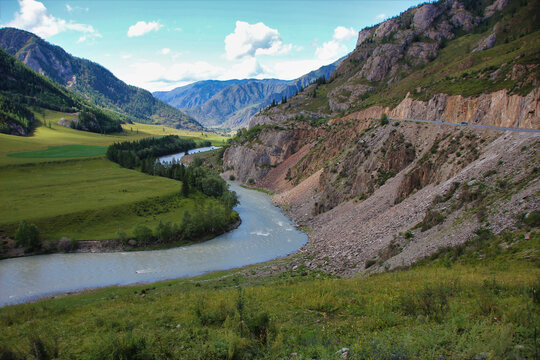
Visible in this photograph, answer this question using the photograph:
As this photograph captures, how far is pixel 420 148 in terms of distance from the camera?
51.5 meters

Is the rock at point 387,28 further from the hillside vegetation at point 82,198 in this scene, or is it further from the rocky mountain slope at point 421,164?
the hillside vegetation at point 82,198

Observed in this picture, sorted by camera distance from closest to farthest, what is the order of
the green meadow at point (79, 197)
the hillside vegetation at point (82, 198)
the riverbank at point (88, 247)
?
the riverbank at point (88, 247) → the hillside vegetation at point (82, 198) → the green meadow at point (79, 197)

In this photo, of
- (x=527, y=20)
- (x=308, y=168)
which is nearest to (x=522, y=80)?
(x=308, y=168)

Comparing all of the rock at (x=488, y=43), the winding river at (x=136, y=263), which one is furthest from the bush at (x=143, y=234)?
the rock at (x=488, y=43)

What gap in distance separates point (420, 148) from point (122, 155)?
340 feet

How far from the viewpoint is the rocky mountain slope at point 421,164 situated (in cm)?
2722

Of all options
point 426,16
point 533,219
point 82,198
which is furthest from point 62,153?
point 426,16

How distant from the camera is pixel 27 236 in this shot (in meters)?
47.4

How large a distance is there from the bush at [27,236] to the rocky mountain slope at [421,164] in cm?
4371

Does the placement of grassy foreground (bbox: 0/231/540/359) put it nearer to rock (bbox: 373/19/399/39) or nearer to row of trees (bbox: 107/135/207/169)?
row of trees (bbox: 107/135/207/169)

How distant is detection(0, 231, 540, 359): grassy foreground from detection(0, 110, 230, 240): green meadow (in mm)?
40910

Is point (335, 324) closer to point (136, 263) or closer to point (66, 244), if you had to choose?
point (136, 263)

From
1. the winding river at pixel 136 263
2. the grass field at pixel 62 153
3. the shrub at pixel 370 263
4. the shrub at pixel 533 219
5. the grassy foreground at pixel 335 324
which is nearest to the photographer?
the grassy foreground at pixel 335 324

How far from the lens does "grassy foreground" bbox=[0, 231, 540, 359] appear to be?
8922 millimetres
